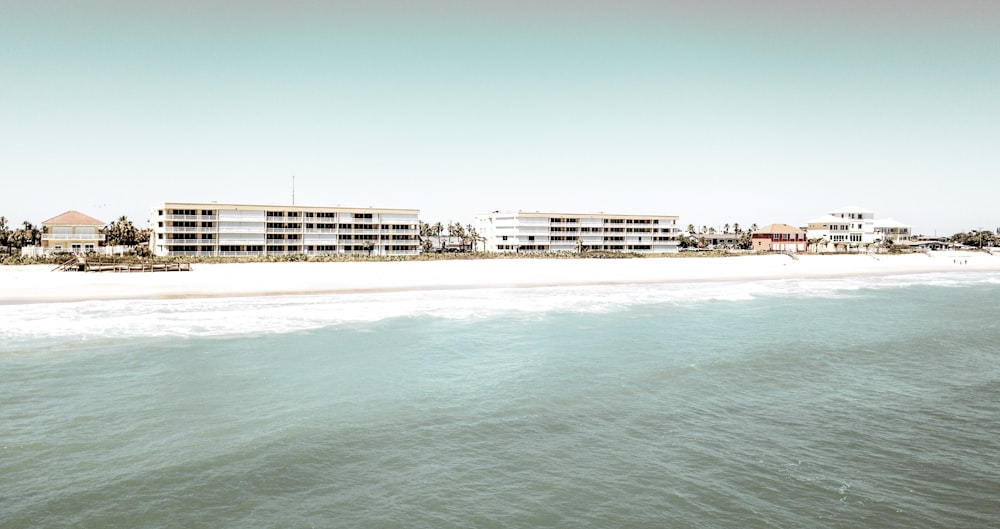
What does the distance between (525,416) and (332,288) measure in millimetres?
38033

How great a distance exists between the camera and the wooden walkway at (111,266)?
5928cm

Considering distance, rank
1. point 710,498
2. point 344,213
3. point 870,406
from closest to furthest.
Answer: point 710,498 < point 870,406 < point 344,213

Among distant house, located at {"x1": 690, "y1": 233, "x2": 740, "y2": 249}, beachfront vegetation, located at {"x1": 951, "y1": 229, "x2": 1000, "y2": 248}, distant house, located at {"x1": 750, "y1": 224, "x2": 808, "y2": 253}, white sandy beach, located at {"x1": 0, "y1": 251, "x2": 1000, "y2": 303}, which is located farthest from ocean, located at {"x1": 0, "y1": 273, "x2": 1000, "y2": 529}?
beachfront vegetation, located at {"x1": 951, "y1": 229, "x2": 1000, "y2": 248}

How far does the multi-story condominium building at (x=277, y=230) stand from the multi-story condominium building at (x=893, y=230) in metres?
120

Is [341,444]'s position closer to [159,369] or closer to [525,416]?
[525,416]

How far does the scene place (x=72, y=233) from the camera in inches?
3563

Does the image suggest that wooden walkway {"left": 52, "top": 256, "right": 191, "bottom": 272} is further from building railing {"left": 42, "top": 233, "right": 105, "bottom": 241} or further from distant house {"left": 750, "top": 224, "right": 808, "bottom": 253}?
distant house {"left": 750, "top": 224, "right": 808, "bottom": 253}

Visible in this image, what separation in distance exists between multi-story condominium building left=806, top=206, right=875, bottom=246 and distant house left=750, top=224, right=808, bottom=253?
833 centimetres

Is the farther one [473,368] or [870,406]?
[473,368]

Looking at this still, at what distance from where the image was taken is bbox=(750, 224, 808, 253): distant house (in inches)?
5128

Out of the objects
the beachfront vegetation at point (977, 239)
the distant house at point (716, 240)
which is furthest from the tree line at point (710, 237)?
the beachfront vegetation at point (977, 239)

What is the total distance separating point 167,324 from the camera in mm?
31984

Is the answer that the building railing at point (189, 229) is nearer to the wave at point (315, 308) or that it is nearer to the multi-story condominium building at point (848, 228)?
the wave at point (315, 308)

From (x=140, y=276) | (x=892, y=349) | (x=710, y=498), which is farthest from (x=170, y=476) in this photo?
(x=140, y=276)
